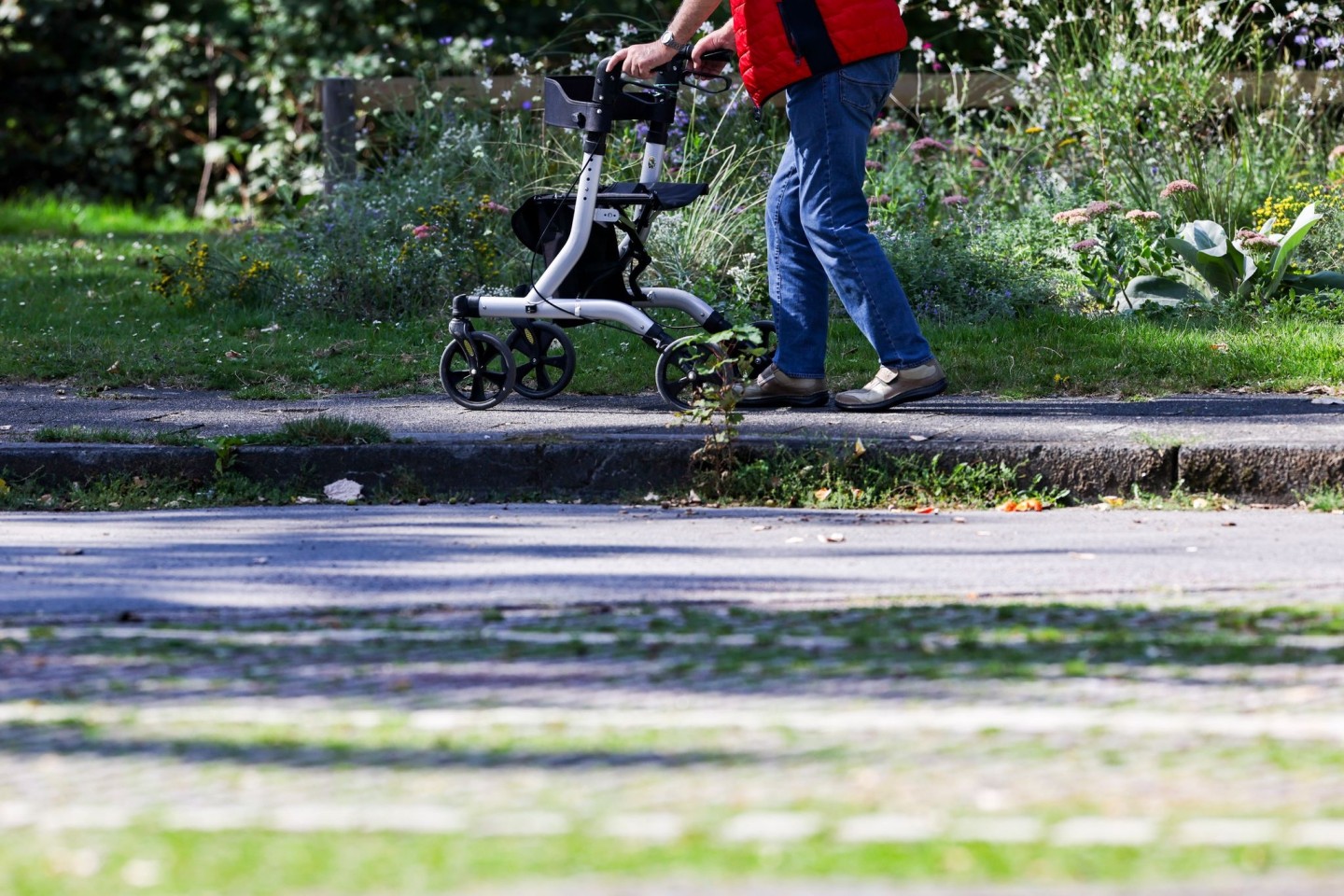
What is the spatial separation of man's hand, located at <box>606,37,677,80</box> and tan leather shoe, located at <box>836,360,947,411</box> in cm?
121

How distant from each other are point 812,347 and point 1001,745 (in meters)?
3.24

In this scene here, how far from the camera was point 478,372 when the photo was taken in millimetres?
5898

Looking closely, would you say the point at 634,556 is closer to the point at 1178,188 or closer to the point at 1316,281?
the point at 1316,281

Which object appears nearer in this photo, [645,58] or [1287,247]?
[645,58]

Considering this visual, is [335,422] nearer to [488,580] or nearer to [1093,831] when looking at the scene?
[488,580]

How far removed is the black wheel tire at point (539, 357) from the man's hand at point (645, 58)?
0.91 metres

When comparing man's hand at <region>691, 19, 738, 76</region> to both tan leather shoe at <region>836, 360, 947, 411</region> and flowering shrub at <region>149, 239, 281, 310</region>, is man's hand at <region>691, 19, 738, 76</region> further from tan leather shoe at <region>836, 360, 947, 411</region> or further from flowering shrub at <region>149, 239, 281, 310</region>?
flowering shrub at <region>149, 239, 281, 310</region>

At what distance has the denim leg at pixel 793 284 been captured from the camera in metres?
5.66

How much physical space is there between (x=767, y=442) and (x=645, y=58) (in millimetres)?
1320

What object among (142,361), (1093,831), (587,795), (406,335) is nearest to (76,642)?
(587,795)

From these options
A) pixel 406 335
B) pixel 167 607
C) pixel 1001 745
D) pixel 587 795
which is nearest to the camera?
pixel 587 795

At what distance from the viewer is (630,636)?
327 cm

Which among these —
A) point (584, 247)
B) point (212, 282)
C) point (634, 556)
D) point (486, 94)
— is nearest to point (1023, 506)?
point (634, 556)

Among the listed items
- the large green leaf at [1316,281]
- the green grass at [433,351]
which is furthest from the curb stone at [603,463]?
the large green leaf at [1316,281]
